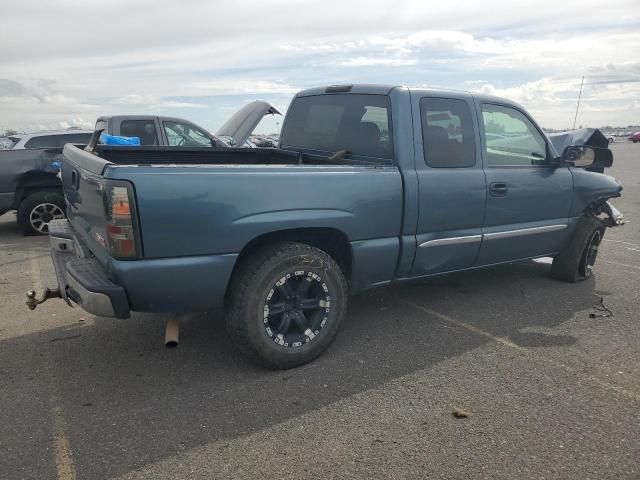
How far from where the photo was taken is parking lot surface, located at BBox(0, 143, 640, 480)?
256 centimetres

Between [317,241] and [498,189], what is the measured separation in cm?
175

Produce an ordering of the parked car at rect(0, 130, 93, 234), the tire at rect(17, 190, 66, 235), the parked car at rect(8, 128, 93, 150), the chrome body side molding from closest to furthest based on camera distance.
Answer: the chrome body side molding < the parked car at rect(0, 130, 93, 234) < the tire at rect(17, 190, 66, 235) < the parked car at rect(8, 128, 93, 150)

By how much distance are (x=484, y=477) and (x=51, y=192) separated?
7541 mm

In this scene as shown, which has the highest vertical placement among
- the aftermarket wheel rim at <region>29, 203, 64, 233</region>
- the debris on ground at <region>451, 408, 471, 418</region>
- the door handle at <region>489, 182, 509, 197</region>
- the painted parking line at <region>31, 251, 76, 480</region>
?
the door handle at <region>489, 182, 509, 197</region>

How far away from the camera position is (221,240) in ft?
10.1

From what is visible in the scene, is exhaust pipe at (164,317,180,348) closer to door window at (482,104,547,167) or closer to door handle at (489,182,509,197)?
door handle at (489,182,509,197)

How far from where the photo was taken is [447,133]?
416 cm

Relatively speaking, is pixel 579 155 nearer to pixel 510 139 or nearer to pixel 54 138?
pixel 510 139

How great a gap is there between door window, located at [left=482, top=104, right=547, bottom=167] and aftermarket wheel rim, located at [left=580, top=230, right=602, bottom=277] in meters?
1.20

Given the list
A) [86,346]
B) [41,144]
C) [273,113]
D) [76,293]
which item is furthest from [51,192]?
[76,293]

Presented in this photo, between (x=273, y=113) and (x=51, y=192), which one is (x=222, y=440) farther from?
(x=273, y=113)

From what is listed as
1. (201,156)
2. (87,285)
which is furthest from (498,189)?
(87,285)

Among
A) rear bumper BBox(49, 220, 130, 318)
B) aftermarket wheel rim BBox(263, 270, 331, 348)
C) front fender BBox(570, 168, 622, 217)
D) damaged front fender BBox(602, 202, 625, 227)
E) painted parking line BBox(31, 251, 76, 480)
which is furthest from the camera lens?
damaged front fender BBox(602, 202, 625, 227)

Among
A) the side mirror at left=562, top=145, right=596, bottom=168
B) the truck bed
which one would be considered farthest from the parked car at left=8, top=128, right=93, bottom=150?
the side mirror at left=562, top=145, right=596, bottom=168
